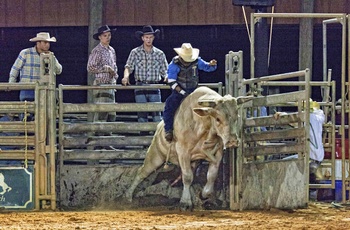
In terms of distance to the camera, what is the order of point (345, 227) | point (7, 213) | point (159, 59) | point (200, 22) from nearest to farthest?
1. point (345, 227)
2. point (7, 213)
3. point (159, 59)
4. point (200, 22)

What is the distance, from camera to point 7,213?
12844 millimetres

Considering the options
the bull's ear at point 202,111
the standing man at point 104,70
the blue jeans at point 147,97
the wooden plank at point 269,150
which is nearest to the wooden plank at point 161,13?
the standing man at point 104,70

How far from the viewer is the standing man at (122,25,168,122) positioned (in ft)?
45.9

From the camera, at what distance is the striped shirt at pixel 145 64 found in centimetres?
1418

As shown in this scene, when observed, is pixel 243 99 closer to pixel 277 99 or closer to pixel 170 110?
pixel 277 99

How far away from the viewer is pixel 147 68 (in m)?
14.2

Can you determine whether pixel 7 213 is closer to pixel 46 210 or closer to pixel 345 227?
pixel 46 210

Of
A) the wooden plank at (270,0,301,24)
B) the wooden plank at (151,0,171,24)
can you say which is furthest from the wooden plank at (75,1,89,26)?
the wooden plank at (270,0,301,24)

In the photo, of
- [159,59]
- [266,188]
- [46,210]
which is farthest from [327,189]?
[46,210]

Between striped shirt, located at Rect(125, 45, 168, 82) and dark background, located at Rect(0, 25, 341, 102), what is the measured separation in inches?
118

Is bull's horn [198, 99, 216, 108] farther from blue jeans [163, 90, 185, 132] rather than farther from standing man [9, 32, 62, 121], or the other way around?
standing man [9, 32, 62, 121]

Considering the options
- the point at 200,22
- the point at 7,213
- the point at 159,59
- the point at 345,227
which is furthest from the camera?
the point at 200,22

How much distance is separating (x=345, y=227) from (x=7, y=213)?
14.4 ft

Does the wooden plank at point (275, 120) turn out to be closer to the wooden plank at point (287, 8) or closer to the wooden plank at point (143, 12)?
the wooden plank at point (287, 8)
